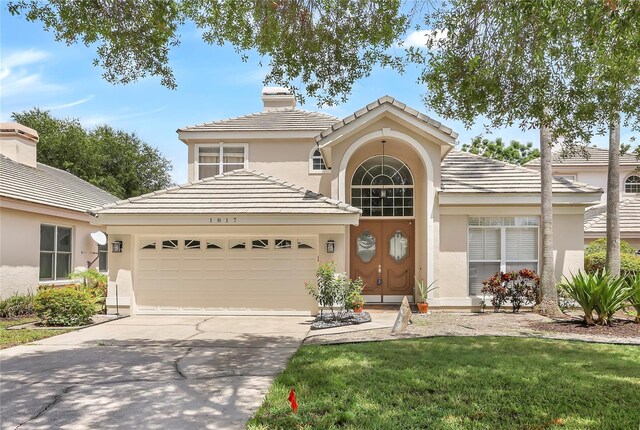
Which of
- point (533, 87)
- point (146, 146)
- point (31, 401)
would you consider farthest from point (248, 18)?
point (146, 146)

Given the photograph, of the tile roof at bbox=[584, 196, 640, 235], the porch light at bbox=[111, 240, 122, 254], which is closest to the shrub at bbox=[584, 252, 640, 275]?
the tile roof at bbox=[584, 196, 640, 235]

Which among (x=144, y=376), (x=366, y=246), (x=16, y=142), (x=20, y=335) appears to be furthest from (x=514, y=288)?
(x=16, y=142)

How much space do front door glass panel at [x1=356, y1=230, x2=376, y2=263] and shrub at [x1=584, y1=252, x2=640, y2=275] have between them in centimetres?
708

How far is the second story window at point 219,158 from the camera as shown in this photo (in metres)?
19.3

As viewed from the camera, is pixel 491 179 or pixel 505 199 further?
pixel 491 179

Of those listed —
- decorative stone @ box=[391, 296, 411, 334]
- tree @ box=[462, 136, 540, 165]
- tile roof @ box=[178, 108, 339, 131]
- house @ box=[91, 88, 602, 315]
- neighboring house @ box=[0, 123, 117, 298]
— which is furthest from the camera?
tree @ box=[462, 136, 540, 165]

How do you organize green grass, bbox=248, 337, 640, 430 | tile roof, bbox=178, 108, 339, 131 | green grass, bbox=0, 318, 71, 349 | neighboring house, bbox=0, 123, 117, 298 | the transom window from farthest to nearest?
tile roof, bbox=178, 108, 339, 131
the transom window
neighboring house, bbox=0, 123, 117, 298
green grass, bbox=0, 318, 71, 349
green grass, bbox=248, 337, 640, 430

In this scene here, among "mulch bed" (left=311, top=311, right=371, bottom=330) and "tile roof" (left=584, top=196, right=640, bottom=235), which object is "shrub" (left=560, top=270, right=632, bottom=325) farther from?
"tile roof" (left=584, top=196, right=640, bottom=235)

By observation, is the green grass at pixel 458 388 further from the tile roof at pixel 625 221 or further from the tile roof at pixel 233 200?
the tile roof at pixel 625 221

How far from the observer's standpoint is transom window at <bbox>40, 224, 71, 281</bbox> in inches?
677

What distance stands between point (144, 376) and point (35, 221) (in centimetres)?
1156

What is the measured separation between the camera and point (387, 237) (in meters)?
16.4

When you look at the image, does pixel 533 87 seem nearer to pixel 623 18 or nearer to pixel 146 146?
pixel 623 18

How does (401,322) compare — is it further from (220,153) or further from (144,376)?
(220,153)
